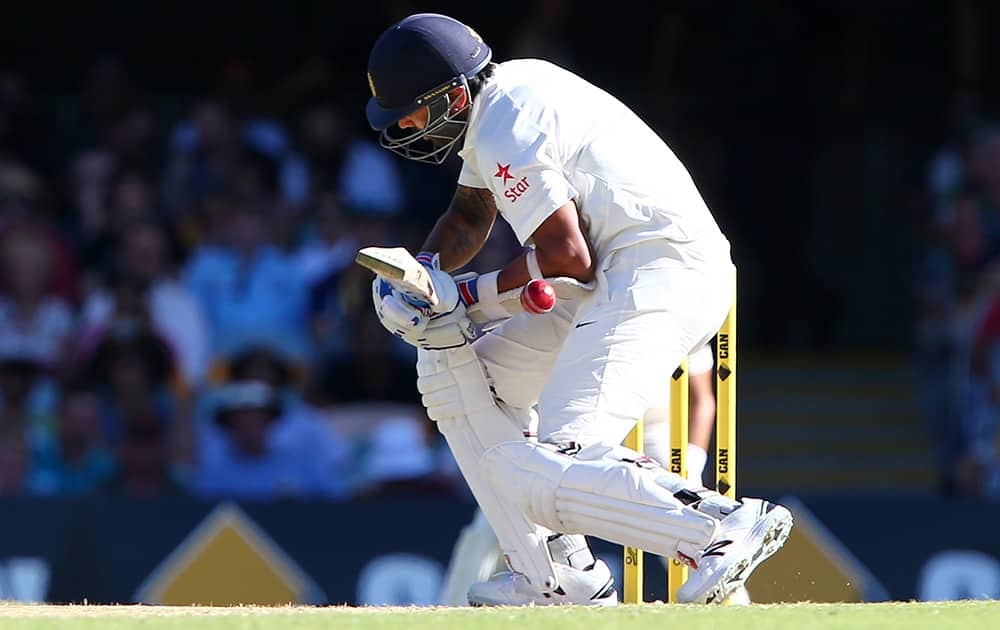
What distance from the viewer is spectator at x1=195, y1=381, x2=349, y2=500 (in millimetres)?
7602

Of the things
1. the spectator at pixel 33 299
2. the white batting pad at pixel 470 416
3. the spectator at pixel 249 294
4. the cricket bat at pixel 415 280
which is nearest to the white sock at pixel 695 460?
the white batting pad at pixel 470 416

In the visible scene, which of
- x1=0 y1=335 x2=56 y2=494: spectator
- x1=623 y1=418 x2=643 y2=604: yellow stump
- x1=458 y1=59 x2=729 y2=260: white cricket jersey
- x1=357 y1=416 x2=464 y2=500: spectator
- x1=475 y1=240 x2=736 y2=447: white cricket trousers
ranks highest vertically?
x1=458 y1=59 x2=729 y2=260: white cricket jersey

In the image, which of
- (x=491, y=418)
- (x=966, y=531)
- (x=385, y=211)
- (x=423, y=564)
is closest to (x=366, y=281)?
(x=385, y=211)

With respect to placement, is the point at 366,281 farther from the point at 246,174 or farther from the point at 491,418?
the point at 491,418

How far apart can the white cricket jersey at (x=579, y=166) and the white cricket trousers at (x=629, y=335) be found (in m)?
0.04

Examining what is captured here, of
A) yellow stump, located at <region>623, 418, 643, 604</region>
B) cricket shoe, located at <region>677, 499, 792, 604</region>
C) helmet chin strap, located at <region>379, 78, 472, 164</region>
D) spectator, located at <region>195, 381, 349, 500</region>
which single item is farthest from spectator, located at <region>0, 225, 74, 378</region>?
cricket shoe, located at <region>677, 499, 792, 604</region>

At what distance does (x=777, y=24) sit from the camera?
396 inches

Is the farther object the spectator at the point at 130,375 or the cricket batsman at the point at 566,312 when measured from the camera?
the spectator at the point at 130,375

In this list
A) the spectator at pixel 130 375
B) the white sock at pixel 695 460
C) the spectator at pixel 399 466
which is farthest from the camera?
the spectator at pixel 130 375

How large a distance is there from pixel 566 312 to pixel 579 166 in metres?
0.47

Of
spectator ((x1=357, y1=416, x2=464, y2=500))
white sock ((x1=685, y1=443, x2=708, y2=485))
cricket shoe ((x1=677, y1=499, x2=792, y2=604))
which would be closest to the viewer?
Result: cricket shoe ((x1=677, y1=499, x2=792, y2=604))

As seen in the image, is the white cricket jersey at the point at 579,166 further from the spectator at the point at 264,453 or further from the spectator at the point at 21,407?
the spectator at the point at 21,407

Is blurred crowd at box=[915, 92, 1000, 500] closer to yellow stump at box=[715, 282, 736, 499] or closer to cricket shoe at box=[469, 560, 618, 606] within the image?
yellow stump at box=[715, 282, 736, 499]

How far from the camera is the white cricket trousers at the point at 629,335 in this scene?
13.3 feet
